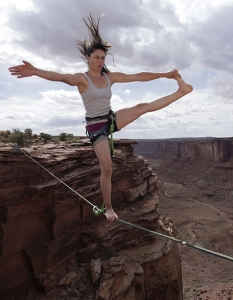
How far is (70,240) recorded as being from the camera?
34.1 ft

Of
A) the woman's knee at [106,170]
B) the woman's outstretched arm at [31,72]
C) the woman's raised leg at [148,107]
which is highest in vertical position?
the woman's outstretched arm at [31,72]

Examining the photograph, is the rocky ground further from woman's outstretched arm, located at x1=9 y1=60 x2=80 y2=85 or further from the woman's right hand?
the woman's right hand

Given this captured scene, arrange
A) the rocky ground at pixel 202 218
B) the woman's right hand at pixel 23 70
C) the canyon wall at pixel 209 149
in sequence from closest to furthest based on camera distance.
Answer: the woman's right hand at pixel 23 70, the rocky ground at pixel 202 218, the canyon wall at pixel 209 149

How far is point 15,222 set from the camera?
862 cm

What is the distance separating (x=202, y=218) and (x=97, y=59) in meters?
33.4

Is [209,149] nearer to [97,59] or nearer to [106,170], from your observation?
[106,170]

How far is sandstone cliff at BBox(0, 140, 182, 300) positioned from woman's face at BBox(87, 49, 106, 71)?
5.46 m

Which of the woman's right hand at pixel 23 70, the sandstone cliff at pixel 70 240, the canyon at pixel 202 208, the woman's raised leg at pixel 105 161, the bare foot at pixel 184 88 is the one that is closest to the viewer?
the woman's right hand at pixel 23 70

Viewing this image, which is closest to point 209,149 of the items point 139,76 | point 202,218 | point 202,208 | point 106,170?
point 202,208

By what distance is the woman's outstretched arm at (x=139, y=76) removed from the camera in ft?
13.5

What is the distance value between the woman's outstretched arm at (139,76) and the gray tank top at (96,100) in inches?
7.2

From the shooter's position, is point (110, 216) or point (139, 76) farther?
point (139, 76)

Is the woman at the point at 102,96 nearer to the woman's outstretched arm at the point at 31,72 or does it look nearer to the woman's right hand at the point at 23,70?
the woman's outstretched arm at the point at 31,72

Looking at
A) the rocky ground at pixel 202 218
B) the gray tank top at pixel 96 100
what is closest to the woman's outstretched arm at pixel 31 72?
the gray tank top at pixel 96 100
